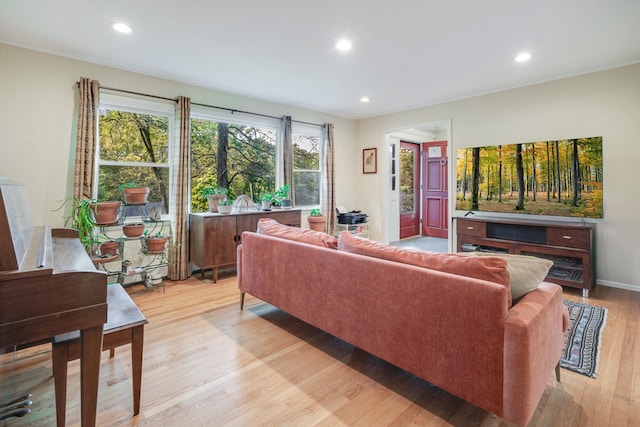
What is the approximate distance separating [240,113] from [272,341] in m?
3.24

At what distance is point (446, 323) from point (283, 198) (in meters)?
3.53

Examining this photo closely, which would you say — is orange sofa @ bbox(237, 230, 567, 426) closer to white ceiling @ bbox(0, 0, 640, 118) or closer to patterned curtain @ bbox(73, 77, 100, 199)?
white ceiling @ bbox(0, 0, 640, 118)

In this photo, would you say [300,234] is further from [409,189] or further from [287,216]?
[409,189]

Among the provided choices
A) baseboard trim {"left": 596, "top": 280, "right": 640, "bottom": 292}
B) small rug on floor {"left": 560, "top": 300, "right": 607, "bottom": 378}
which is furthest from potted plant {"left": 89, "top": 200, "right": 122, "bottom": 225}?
baseboard trim {"left": 596, "top": 280, "right": 640, "bottom": 292}

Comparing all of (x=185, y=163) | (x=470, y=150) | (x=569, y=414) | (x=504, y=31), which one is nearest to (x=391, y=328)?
(x=569, y=414)

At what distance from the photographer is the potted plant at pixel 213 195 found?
4.04m

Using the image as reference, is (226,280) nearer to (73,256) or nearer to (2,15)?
(73,256)

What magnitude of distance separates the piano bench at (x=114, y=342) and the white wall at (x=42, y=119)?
2.15 metres

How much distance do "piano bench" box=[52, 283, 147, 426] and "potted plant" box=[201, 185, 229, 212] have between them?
229 cm

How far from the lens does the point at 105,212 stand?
122 inches

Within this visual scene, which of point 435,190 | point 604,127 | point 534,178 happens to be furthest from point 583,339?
point 435,190

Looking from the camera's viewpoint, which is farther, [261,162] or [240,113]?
[261,162]

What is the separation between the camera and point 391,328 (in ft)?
5.77

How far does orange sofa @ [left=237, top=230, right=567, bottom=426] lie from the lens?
133 centimetres
